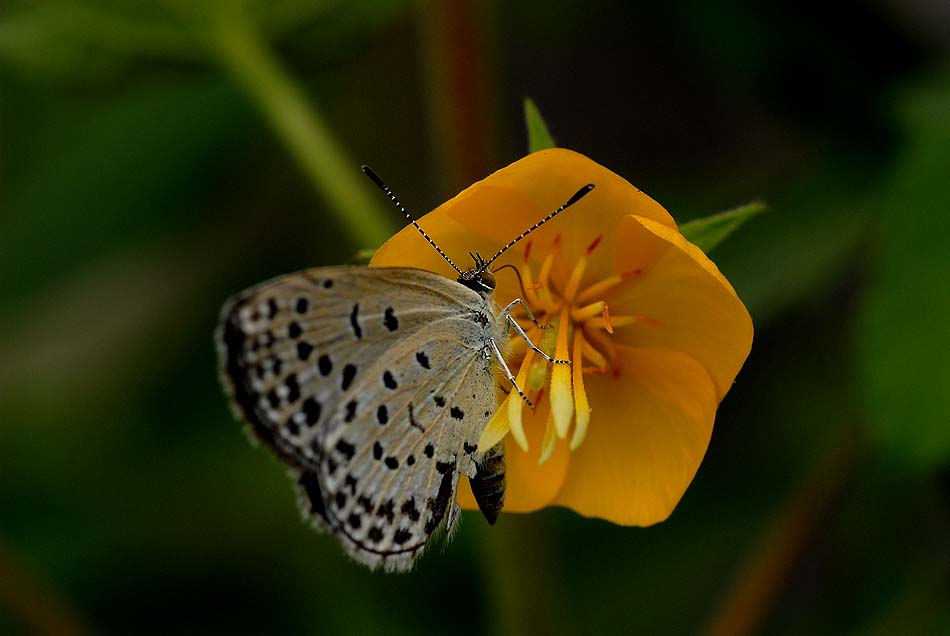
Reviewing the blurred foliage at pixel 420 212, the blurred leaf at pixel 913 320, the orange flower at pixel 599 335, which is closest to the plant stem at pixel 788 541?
the blurred foliage at pixel 420 212

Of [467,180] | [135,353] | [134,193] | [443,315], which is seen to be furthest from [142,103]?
[443,315]

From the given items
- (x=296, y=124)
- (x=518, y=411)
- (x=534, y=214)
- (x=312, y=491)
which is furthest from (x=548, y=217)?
(x=296, y=124)

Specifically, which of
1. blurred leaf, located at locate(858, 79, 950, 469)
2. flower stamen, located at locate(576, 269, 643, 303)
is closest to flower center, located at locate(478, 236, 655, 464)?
flower stamen, located at locate(576, 269, 643, 303)

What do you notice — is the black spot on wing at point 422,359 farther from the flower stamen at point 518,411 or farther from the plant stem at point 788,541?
the plant stem at point 788,541

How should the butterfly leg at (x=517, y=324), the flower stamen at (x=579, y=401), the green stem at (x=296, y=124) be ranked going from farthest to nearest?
the green stem at (x=296, y=124) < the butterfly leg at (x=517, y=324) < the flower stamen at (x=579, y=401)

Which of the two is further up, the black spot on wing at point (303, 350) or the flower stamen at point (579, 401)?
the black spot on wing at point (303, 350)

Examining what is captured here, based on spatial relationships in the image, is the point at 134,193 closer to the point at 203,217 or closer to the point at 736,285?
the point at 203,217
